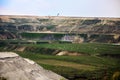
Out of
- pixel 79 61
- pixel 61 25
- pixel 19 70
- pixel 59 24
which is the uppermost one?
pixel 19 70

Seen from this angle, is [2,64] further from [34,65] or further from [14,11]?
[14,11]

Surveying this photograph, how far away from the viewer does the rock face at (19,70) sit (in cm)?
1598

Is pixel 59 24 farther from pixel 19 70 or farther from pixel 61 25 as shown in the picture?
pixel 19 70

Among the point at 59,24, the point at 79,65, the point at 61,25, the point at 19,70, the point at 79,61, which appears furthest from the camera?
the point at 59,24

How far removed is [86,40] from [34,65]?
55.8 ft

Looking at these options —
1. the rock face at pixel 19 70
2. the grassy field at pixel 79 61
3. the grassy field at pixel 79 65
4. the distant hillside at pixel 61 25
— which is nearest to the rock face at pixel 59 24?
the distant hillside at pixel 61 25

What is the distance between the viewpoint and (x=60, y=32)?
36469 millimetres

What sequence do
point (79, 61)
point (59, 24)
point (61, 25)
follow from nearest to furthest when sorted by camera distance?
point (79, 61)
point (61, 25)
point (59, 24)

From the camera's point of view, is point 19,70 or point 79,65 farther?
point 79,65

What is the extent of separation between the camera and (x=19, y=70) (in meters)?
16.5

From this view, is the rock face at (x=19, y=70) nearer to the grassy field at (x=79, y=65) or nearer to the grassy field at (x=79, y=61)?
the grassy field at (x=79, y=65)

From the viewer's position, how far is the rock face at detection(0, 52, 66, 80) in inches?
629

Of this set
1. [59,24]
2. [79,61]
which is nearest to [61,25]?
[59,24]

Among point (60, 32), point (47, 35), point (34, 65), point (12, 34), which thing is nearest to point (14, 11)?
point (12, 34)
